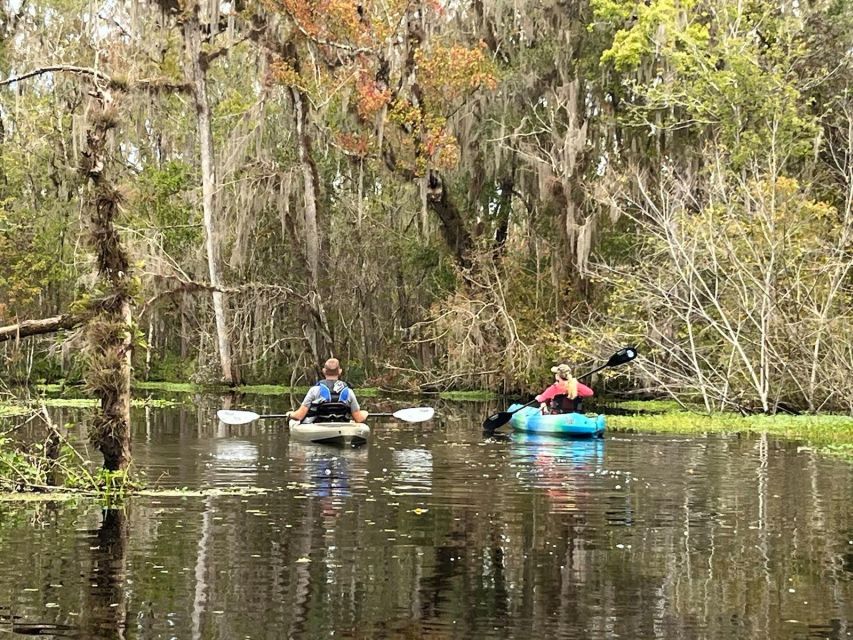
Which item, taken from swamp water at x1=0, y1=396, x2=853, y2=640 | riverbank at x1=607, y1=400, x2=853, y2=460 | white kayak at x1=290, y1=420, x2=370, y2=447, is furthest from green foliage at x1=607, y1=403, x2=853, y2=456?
white kayak at x1=290, y1=420, x2=370, y2=447

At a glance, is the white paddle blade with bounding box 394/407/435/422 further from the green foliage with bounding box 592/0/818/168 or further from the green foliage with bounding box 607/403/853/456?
the green foliage with bounding box 592/0/818/168

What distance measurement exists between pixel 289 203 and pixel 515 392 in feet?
25.4

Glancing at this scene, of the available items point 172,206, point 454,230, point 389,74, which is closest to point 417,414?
point 389,74

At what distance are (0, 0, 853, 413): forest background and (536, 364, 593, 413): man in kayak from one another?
3936mm

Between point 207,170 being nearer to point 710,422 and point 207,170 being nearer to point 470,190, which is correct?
point 470,190

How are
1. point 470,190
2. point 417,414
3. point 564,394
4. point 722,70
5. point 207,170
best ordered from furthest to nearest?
point 207,170
point 470,190
point 722,70
point 564,394
point 417,414

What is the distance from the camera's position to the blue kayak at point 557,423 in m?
21.9

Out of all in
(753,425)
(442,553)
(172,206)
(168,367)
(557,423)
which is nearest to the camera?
(442,553)

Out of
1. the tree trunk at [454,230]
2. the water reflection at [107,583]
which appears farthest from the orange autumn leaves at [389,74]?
the water reflection at [107,583]

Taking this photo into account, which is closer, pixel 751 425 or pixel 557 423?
pixel 557 423

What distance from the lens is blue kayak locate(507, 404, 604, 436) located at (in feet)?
71.7

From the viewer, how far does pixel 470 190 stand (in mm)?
36719

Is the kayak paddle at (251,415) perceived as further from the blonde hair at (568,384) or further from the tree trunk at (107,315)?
the tree trunk at (107,315)

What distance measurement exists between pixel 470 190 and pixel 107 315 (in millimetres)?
24062
